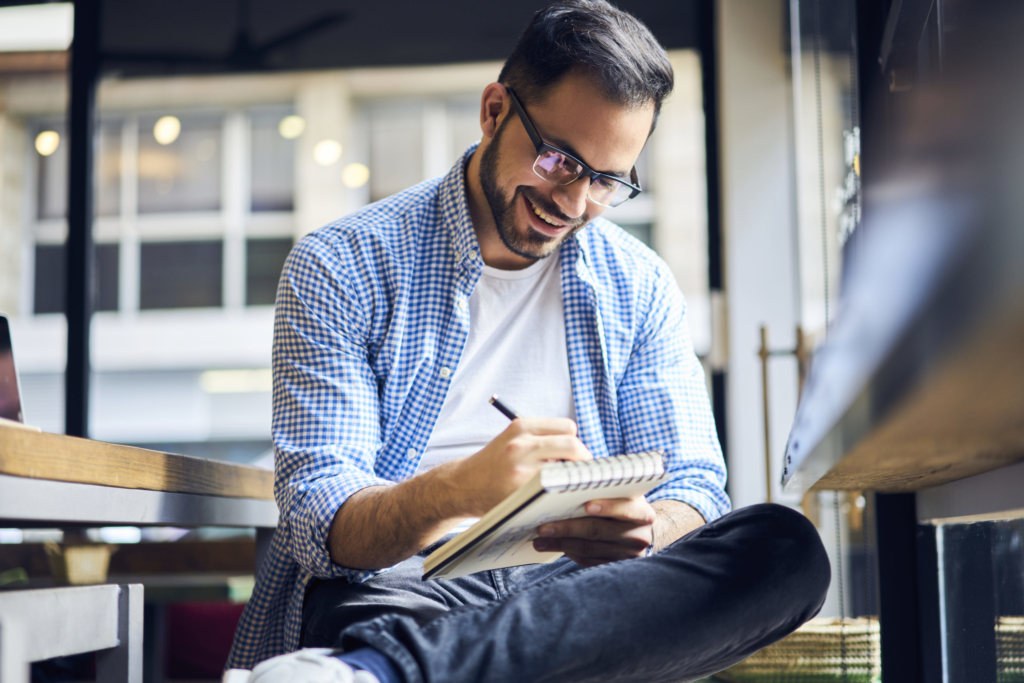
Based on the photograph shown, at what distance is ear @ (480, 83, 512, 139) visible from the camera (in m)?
1.33

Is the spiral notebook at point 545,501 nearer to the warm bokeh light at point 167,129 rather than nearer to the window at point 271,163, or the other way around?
the window at point 271,163

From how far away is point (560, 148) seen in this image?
1.22 metres

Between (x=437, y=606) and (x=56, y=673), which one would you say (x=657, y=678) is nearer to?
(x=437, y=606)

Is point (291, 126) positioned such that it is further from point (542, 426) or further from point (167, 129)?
point (542, 426)

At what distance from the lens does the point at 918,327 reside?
1.17 feet

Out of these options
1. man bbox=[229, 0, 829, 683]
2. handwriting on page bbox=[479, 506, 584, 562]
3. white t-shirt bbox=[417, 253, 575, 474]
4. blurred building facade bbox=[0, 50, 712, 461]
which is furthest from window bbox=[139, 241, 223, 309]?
handwriting on page bbox=[479, 506, 584, 562]

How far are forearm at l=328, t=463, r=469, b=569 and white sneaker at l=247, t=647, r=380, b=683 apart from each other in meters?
0.23

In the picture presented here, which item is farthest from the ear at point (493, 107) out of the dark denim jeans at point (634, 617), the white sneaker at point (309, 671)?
the white sneaker at point (309, 671)

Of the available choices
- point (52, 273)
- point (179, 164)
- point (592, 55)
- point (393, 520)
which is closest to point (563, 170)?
point (592, 55)

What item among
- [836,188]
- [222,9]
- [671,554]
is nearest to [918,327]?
[671,554]

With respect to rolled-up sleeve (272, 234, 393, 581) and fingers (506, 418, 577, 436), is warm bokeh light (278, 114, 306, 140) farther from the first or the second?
fingers (506, 418, 577, 436)

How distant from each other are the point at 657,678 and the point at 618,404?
0.53 meters

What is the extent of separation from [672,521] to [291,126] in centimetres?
289

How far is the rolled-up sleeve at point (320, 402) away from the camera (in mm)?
996
